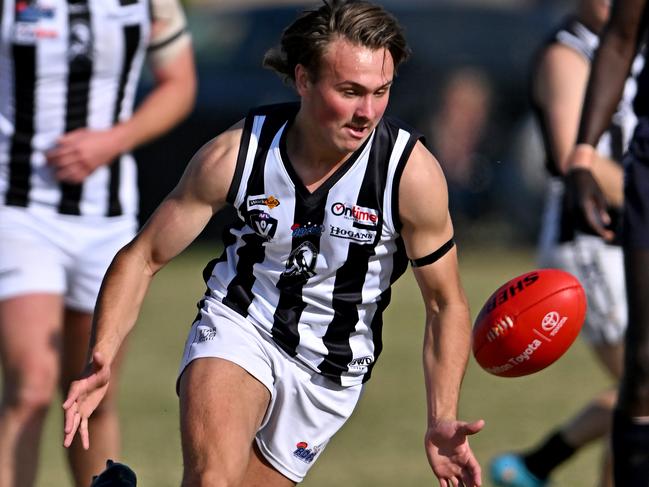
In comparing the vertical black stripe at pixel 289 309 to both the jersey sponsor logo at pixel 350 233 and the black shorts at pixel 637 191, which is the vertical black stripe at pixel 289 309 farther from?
the black shorts at pixel 637 191

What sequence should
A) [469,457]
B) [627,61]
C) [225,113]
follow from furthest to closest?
[225,113], [627,61], [469,457]

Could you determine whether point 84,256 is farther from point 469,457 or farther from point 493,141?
point 493,141

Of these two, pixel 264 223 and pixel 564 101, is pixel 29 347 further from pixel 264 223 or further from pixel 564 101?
pixel 564 101

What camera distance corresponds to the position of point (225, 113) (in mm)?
15641

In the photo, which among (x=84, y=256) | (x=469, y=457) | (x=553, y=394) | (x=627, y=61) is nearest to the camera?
(x=469, y=457)

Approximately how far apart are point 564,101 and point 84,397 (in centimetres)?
283

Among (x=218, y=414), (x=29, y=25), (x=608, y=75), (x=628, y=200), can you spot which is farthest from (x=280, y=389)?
(x=29, y=25)

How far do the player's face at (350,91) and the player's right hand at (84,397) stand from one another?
1.00 meters

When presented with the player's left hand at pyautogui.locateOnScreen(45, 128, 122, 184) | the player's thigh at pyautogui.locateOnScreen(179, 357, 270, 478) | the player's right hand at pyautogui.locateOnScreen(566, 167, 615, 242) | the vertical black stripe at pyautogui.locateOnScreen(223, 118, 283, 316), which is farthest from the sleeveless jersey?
the player's thigh at pyautogui.locateOnScreen(179, 357, 270, 478)

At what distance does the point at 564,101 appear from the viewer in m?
6.31

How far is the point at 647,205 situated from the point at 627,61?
60 cm

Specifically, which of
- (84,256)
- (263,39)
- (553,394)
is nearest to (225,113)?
(263,39)

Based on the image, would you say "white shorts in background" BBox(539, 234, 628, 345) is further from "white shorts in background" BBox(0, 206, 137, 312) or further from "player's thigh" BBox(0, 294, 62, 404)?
"player's thigh" BBox(0, 294, 62, 404)

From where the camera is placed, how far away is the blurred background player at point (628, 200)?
465 centimetres
